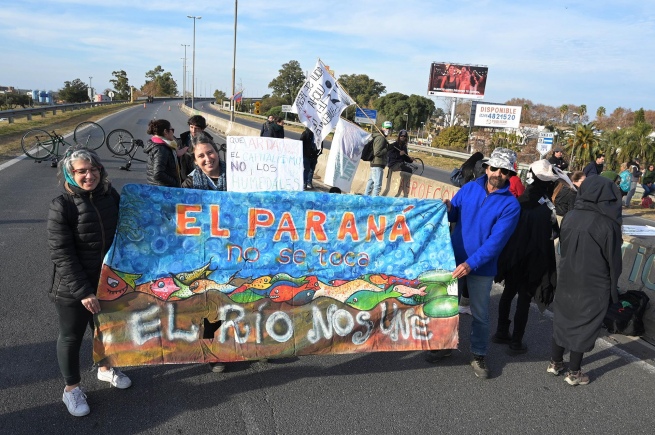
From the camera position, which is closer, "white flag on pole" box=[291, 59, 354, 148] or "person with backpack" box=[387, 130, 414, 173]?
"white flag on pole" box=[291, 59, 354, 148]

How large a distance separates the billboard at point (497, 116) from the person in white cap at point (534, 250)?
52.8 m

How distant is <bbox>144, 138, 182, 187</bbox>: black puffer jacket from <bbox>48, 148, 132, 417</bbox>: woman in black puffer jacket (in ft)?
6.22

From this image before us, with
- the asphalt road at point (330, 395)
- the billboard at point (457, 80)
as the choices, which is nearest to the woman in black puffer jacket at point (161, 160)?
the asphalt road at point (330, 395)

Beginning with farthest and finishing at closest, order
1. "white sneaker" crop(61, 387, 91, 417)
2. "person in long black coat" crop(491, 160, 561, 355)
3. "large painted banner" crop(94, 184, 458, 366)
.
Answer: "person in long black coat" crop(491, 160, 561, 355)
"large painted banner" crop(94, 184, 458, 366)
"white sneaker" crop(61, 387, 91, 417)

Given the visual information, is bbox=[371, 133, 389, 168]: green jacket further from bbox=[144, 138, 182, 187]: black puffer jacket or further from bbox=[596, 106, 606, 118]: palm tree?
bbox=[596, 106, 606, 118]: palm tree

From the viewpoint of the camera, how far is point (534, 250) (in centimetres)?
450

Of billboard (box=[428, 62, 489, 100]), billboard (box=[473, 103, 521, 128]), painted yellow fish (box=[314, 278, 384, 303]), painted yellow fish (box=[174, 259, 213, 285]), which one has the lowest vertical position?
painted yellow fish (box=[314, 278, 384, 303])

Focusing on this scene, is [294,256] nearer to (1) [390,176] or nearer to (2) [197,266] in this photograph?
(2) [197,266]

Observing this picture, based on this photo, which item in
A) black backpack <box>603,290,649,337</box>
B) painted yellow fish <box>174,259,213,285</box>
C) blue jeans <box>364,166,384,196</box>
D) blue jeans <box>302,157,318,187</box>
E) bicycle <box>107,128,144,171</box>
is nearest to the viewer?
painted yellow fish <box>174,259,213,285</box>

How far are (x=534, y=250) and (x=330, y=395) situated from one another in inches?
92.2

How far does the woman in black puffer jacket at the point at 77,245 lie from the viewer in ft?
9.94

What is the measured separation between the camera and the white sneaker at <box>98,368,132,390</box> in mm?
3525

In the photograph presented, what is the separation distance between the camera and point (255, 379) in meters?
3.80

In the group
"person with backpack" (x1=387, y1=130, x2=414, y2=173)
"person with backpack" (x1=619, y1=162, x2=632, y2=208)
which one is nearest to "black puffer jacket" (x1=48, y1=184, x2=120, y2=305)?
"person with backpack" (x1=387, y1=130, x2=414, y2=173)
